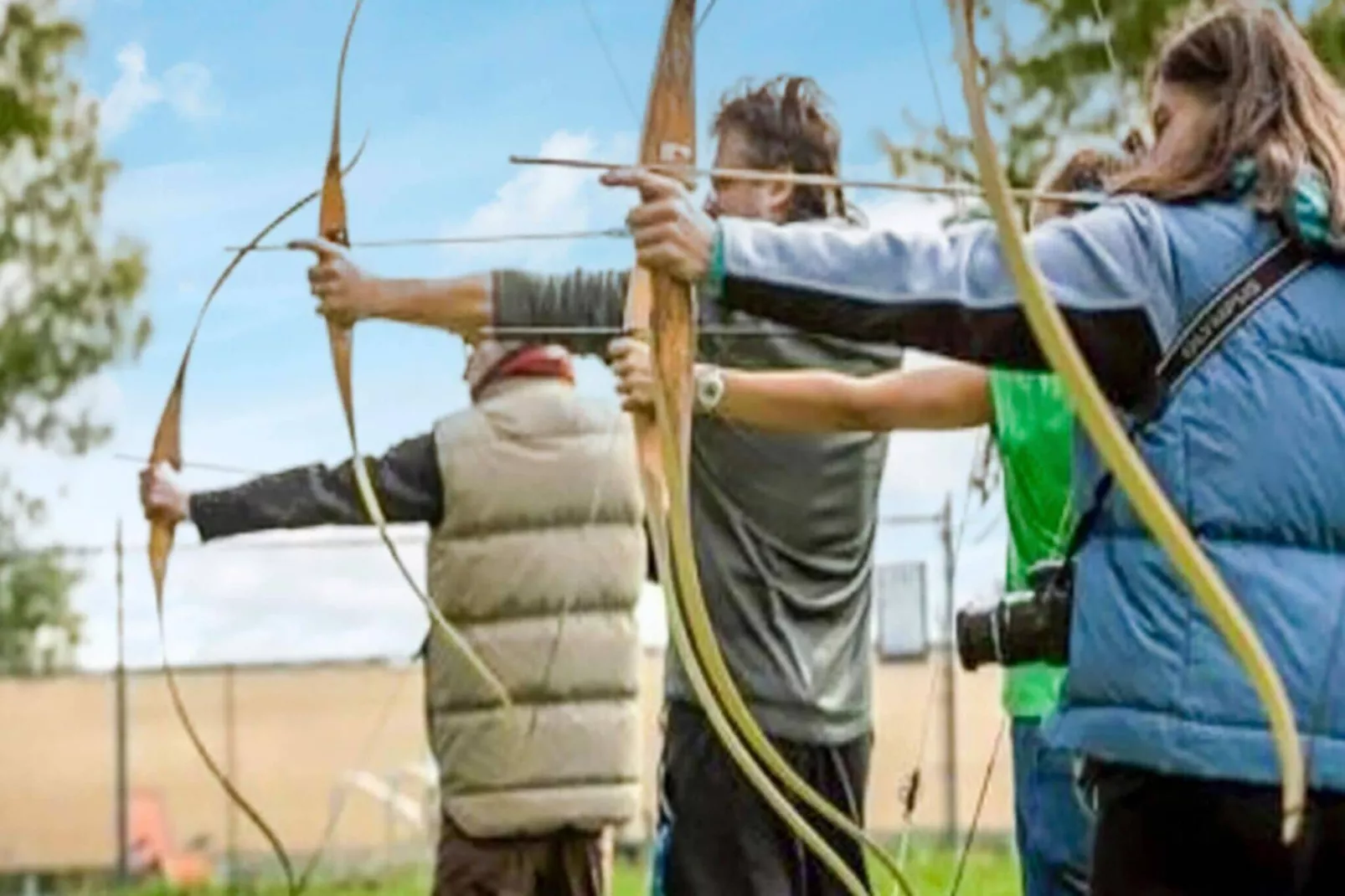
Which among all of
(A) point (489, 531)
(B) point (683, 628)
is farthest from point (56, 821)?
(B) point (683, 628)

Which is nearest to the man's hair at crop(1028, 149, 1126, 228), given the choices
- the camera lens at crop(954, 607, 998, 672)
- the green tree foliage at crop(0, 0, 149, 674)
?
the camera lens at crop(954, 607, 998, 672)

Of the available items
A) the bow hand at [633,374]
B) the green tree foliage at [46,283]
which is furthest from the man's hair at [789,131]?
the green tree foliage at [46,283]

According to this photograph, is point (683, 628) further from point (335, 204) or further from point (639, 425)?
point (335, 204)

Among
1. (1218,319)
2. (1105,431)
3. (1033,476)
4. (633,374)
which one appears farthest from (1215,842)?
(1033,476)

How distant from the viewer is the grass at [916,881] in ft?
23.0

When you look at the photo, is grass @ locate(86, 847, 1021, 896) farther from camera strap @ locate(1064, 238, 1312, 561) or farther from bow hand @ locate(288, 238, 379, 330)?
camera strap @ locate(1064, 238, 1312, 561)

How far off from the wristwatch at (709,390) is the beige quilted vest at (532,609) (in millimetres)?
1132

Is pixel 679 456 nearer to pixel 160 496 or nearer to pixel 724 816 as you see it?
pixel 724 816

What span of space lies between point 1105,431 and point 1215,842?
442mm

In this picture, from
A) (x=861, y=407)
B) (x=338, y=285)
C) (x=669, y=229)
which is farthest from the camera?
(x=338, y=285)

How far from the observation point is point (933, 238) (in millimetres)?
2053

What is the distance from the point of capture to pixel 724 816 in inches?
128

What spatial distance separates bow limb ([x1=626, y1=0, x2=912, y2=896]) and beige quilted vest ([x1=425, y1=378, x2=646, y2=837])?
156cm

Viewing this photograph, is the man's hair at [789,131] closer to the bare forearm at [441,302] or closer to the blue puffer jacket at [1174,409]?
the bare forearm at [441,302]
